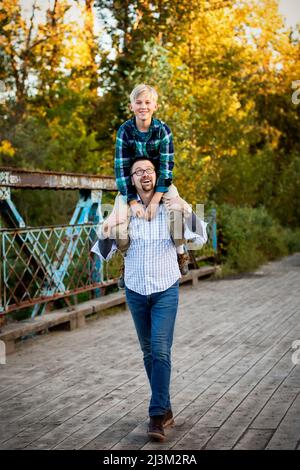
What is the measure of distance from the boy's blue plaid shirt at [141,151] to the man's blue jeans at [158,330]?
2.16 feet

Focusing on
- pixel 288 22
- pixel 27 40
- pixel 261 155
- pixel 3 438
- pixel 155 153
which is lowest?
pixel 3 438

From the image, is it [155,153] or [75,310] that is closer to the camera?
[155,153]

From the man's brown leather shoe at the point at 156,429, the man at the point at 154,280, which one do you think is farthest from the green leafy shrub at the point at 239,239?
the man's brown leather shoe at the point at 156,429

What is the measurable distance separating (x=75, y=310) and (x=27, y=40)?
11.4m

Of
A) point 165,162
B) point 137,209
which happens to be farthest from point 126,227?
point 165,162

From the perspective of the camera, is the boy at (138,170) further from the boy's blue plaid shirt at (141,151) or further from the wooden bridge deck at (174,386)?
the wooden bridge deck at (174,386)

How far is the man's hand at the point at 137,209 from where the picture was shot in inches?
187

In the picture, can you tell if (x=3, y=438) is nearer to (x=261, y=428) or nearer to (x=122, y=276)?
(x=122, y=276)

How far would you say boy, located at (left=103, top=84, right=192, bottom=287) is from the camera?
474 centimetres

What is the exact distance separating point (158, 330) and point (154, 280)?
312mm

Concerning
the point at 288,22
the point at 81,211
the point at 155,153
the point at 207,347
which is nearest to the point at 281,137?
the point at 288,22

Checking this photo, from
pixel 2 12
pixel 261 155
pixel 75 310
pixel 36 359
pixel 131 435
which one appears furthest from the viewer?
pixel 261 155

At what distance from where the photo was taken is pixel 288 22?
29.6m

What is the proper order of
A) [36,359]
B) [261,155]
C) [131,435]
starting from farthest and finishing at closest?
[261,155], [36,359], [131,435]
